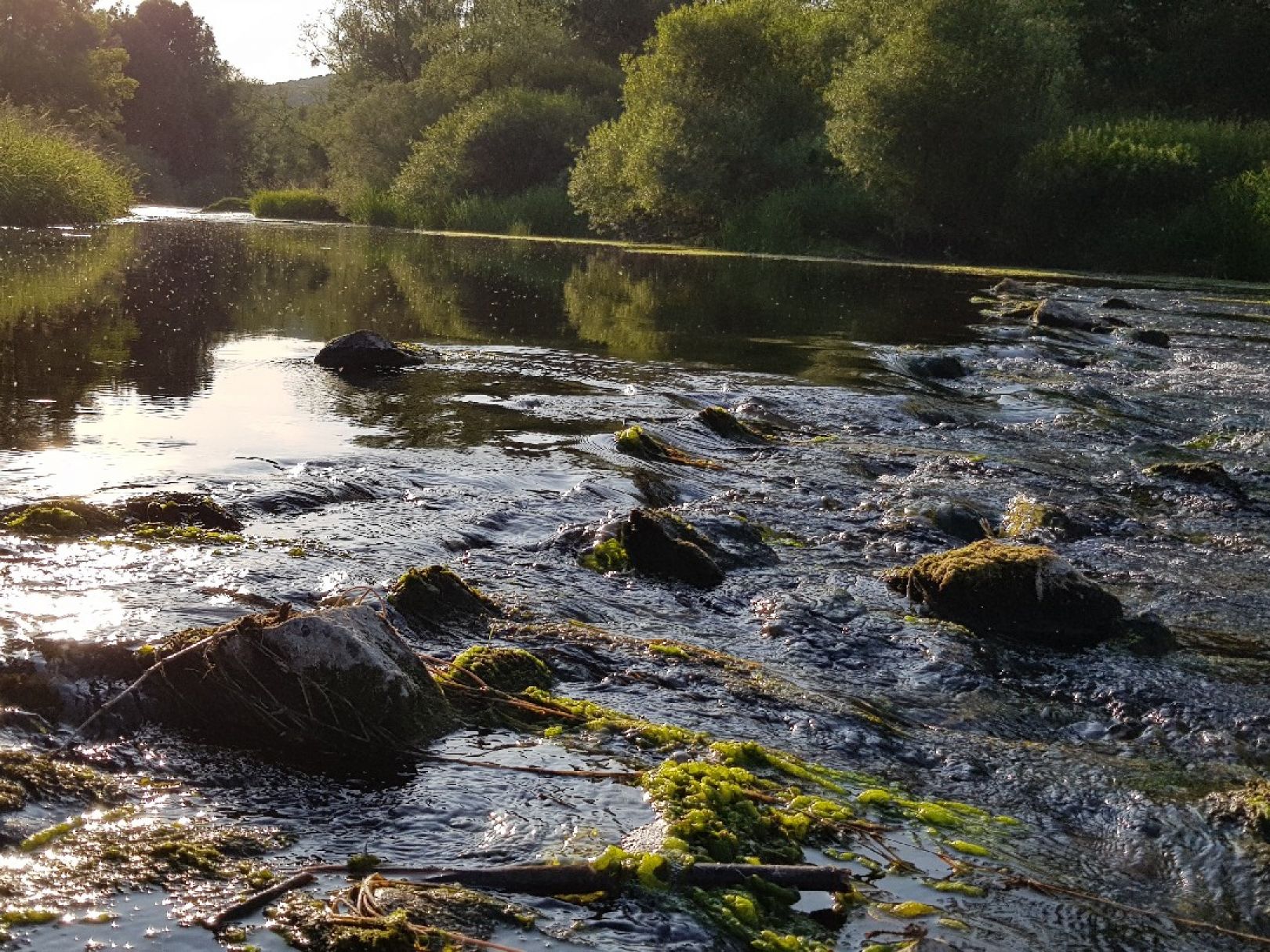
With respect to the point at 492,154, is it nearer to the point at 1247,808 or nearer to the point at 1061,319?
the point at 1061,319

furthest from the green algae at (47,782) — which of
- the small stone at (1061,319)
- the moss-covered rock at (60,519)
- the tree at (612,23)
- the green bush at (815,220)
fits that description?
the tree at (612,23)

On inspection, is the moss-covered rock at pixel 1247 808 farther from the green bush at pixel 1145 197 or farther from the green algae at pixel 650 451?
the green bush at pixel 1145 197

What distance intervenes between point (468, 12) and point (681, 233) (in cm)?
3884

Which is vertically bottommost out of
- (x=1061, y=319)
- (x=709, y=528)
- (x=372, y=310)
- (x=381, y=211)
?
(x=709, y=528)

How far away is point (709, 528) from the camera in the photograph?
9.02 metres

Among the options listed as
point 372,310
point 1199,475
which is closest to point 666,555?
point 1199,475

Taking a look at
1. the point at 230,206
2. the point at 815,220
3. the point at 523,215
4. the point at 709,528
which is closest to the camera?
the point at 709,528

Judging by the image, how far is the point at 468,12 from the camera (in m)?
79.2

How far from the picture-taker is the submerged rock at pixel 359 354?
15.5m

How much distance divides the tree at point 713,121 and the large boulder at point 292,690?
40.8 metres

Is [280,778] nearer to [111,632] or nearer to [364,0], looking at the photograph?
[111,632]

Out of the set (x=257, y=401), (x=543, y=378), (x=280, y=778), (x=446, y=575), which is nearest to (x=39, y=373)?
(x=257, y=401)

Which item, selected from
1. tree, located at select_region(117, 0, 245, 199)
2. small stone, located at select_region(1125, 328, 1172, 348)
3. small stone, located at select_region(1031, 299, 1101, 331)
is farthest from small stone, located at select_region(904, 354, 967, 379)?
tree, located at select_region(117, 0, 245, 199)

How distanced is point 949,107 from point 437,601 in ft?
118
